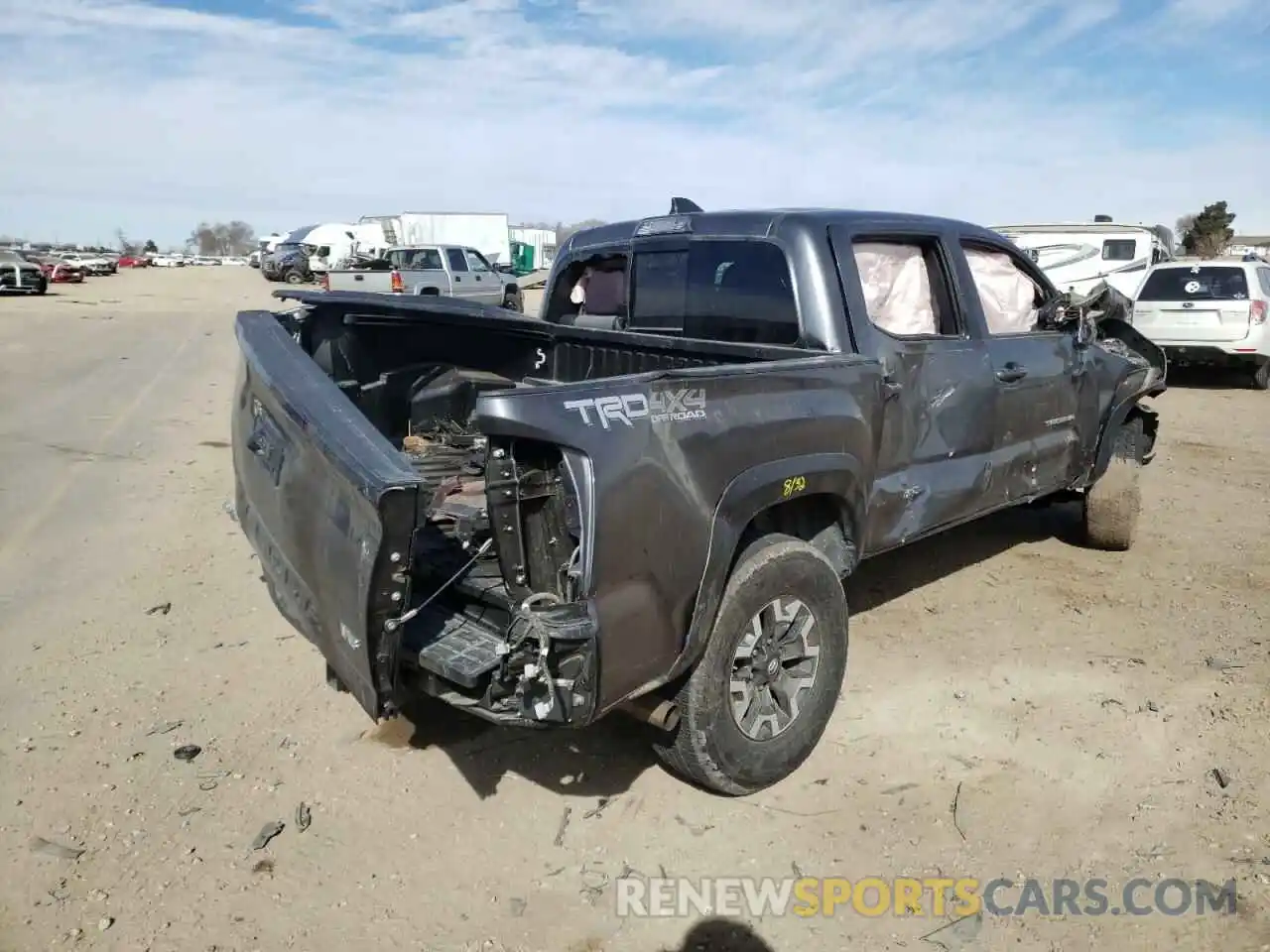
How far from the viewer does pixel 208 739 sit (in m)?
3.51

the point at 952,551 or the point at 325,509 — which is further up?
the point at 325,509

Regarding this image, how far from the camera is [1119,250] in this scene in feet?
57.5

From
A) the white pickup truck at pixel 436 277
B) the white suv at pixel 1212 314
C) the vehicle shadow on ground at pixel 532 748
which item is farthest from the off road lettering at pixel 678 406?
the white pickup truck at pixel 436 277

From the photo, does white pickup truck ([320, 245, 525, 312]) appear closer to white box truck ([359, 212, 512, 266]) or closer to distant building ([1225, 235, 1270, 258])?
white box truck ([359, 212, 512, 266])

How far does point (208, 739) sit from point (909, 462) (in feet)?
9.98

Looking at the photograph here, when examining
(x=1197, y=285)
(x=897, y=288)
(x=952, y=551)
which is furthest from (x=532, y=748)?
(x=1197, y=285)

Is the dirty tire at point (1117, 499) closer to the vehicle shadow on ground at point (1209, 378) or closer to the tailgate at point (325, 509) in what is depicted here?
the tailgate at point (325, 509)

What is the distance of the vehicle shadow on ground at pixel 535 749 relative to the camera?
3.35 metres

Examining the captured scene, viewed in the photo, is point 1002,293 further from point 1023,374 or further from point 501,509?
point 501,509

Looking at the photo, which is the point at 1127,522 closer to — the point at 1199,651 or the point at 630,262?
the point at 1199,651

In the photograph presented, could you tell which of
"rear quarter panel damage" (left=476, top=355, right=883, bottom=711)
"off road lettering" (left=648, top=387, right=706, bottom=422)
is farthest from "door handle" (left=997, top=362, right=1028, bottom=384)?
"off road lettering" (left=648, top=387, right=706, bottom=422)

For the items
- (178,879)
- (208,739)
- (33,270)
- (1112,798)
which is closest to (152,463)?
(208,739)

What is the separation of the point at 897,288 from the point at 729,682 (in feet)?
6.61

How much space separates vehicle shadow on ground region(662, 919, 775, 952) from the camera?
103 inches
